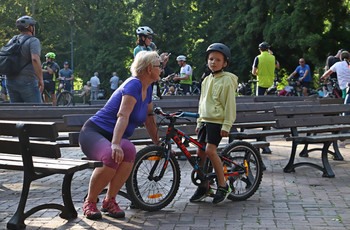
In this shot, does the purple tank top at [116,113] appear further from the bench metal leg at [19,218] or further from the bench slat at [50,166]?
the bench metal leg at [19,218]

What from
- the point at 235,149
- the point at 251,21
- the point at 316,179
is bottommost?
the point at 316,179

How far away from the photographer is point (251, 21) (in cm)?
3500

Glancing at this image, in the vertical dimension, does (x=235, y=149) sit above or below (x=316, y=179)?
above

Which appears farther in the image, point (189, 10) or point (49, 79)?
point (189, 10)

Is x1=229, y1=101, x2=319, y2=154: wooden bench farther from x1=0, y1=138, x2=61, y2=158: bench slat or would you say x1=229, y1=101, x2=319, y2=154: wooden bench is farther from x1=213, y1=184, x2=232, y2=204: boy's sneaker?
x1=0, y1=138, x2=61, y2=158: bench slat

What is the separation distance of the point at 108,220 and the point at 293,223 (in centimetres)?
160

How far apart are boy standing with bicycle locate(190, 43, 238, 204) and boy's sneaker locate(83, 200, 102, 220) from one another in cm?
128

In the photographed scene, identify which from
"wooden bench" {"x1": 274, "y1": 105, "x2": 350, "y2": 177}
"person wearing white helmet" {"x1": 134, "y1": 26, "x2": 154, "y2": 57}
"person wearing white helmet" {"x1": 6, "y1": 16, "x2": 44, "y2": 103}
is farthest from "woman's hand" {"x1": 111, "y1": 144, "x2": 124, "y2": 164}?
"person wearing white helmet" {"x1": 134, "y1": 26, "x2": 154, "y2": 57}

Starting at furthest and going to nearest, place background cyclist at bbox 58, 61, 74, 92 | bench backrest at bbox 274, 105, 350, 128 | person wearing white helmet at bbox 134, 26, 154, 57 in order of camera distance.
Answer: background cyclist at bbox 58, 61, 74, 92, person wearing white helmet at bbox 134, 26, 154, 57, bench backrest at bbox 274, 105, 350, 128

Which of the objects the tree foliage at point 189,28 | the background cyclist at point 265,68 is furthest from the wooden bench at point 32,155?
the tree foliage at point 189,28

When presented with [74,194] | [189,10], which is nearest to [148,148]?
[74,194]

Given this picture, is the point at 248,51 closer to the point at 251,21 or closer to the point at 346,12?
the point at 251,21

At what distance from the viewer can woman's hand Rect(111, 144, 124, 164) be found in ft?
17.4

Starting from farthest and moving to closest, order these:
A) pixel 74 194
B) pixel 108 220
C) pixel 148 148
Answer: pixel 74 194 < pixel 148 148 < pixel 108 220
